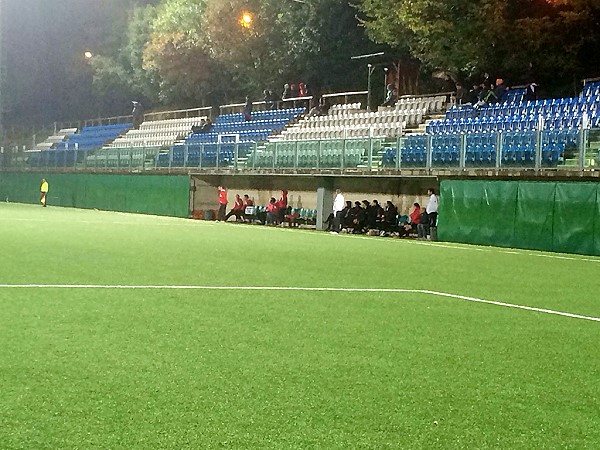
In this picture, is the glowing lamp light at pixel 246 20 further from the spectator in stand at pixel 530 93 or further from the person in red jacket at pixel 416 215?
the person in red jacket at pixel 416 215

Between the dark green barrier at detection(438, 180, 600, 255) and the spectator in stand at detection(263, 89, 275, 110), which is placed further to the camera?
the spectator in stand at detection(263, 89, 275, 110)

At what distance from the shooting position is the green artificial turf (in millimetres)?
4969

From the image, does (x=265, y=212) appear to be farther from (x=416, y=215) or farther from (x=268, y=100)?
(x=268, y=100)

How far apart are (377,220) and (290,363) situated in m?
22.9

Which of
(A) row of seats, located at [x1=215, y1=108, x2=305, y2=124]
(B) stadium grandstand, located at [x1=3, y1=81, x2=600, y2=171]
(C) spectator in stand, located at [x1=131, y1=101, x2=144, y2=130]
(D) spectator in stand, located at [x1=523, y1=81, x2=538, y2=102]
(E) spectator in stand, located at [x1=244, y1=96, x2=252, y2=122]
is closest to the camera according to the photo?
(B) stadium grandstand, located at [x1=3, y1=81, x2=600, y2=171]

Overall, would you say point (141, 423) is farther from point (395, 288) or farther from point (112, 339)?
point (395, 288)

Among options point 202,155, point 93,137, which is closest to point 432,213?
point 202,155

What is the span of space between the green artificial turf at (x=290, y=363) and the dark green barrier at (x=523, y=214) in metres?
8.24

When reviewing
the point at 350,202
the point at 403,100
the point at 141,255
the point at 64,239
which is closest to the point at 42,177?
the point at 403,100

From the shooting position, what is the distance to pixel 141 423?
501 cm

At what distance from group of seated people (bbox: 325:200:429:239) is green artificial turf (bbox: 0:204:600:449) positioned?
13883 millimetres

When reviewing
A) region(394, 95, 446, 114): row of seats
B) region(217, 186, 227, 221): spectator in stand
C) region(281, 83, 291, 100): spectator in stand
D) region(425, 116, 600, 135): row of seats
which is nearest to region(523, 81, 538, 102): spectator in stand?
region(425, 116, 600, 135): row of seats

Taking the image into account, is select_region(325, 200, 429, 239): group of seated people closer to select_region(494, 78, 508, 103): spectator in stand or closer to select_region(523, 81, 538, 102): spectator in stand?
select_region(494, 78, 508, 103): spectator in stand

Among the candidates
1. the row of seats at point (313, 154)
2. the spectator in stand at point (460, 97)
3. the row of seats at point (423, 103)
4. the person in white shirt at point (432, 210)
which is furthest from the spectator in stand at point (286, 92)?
the person in white shirt at point (432, 210)
